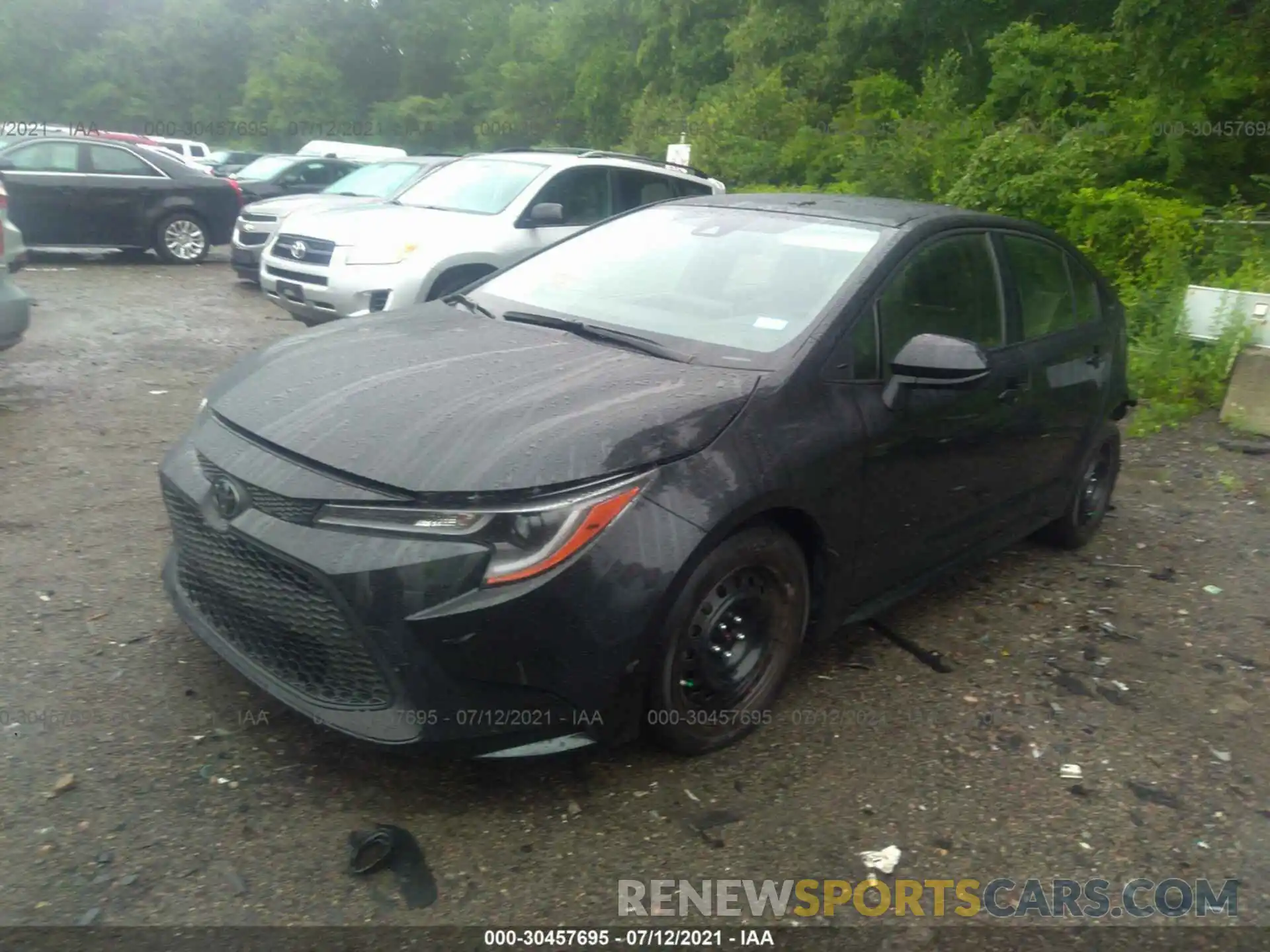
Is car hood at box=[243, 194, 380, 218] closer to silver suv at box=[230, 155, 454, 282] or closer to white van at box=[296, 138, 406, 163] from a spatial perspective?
silver suv at box=[230, 155, 454, 282]

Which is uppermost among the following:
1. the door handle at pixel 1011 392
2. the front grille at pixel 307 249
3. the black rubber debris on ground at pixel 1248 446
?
the door handle at pixel 1011 392

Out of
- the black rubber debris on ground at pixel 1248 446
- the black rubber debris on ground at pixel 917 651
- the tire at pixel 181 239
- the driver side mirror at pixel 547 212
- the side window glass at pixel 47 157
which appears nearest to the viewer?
the black rubber debris on ground at pixel 917 651

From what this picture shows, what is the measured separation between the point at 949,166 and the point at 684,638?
1116cm

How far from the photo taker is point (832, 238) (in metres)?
4.11

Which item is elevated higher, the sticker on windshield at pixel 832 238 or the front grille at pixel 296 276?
the sticker on windshield at pixel 832 238

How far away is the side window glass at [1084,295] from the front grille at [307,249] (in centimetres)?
561

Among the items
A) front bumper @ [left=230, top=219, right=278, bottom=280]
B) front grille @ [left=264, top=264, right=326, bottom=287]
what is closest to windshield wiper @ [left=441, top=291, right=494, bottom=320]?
front grille @ [left=264, top=264, right=326, bottom=287]

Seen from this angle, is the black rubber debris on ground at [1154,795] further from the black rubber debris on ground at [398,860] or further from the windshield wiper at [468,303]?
the windshield wiper at [468,303]

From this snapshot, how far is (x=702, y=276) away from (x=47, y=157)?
473 inches

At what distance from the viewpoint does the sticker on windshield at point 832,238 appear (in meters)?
4.00

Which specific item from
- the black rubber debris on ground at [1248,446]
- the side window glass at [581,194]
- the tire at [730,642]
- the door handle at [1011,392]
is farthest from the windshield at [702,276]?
the side window glass at [581,194]

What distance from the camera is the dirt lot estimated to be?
277 cm

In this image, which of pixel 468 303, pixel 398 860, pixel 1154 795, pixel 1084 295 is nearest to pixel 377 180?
pixel 468 303

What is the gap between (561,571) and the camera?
2.81 metres
